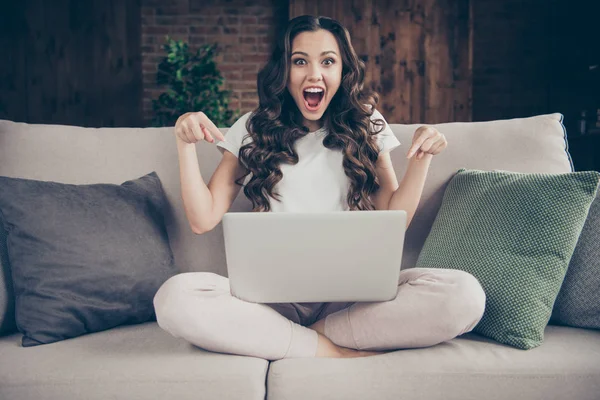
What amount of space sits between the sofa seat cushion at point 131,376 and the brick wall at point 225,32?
404cm

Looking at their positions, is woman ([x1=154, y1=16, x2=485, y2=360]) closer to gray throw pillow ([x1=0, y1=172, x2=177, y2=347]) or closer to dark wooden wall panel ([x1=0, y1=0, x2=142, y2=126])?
gray throw pillow ([x1=0, y1=172, x2=177, y2=347])

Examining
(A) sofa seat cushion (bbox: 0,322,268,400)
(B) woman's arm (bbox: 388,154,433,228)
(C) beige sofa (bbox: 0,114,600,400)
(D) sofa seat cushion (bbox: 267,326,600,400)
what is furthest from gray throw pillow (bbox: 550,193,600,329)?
(A) sofa seat cushion (bbox: 0,322,268,400)

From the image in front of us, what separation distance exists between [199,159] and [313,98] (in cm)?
38

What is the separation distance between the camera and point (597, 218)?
1370 millimetres

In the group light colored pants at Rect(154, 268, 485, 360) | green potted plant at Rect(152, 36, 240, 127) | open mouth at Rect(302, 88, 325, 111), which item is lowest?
light colored pants at Rect(154, 268, 485, 360)

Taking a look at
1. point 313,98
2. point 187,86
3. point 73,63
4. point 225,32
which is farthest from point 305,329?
point 225,32

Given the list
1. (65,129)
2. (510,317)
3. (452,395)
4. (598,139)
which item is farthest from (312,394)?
(598,139)

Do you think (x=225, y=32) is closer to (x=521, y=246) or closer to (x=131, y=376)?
(x=521, y=246)

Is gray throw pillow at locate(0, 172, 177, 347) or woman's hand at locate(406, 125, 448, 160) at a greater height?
woman's hand at locate(406, 125, 448, 160)

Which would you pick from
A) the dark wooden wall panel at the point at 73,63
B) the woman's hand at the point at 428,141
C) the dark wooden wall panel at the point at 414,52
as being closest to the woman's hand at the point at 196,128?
the woman's hand at the point at 428,141

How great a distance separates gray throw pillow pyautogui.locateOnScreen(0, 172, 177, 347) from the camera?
4.39 feet

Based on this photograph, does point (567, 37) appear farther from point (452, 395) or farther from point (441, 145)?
point (452, 395)

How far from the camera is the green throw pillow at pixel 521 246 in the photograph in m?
1.27

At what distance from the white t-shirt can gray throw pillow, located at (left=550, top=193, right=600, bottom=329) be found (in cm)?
55
